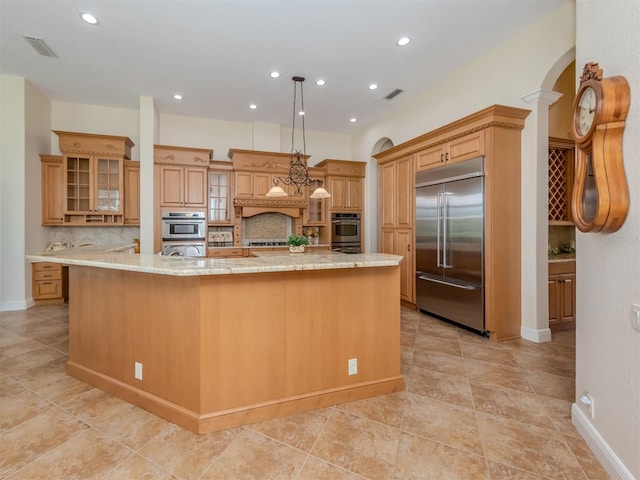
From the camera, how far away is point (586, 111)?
5.52 feet

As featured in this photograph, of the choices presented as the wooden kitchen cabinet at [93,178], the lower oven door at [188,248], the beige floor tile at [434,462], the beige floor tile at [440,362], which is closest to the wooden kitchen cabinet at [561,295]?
the beige floor tile at [440,362]

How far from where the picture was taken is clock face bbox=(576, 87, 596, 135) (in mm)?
1602

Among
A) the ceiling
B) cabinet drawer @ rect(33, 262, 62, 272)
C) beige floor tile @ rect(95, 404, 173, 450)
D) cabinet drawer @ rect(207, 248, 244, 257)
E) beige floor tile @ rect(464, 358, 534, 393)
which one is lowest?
beige floor tile @ rect(95, 404, 173, 450)

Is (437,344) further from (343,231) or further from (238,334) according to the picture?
(343,231)

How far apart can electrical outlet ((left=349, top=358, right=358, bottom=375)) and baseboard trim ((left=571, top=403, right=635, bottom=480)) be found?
4.52ft

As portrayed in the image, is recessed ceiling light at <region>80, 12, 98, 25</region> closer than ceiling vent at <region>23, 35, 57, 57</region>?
Yes

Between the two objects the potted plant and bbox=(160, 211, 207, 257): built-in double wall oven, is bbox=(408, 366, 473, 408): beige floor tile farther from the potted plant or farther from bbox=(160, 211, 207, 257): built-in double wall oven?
bbox=(160, 211, 207, 257): built-in double wall oven

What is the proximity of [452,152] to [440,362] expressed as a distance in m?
2.49

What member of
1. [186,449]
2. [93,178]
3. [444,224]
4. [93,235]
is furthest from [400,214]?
[93,235]

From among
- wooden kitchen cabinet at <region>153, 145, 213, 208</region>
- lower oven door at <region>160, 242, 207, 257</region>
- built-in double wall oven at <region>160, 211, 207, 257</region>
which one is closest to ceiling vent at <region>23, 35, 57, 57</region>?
wooden kitchen cabinet at <region>153, 145, 213, 208</region>

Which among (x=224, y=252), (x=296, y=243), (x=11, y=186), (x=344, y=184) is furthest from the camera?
(x=344, y=184)

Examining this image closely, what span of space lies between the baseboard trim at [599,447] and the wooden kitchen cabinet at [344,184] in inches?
200

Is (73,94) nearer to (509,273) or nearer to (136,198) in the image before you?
(136,198)

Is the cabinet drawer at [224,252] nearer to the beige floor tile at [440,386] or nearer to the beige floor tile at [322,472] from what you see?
the beige floor tile at [440,386]
